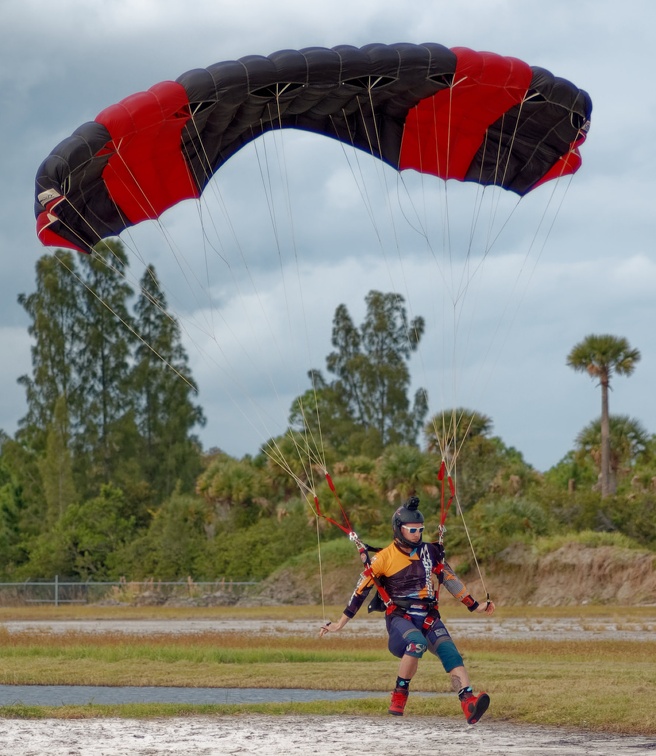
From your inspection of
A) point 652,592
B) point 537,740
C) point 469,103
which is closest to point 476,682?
point 537,740

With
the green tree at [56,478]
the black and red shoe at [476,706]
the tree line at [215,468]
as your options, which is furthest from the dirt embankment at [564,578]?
the black and red shoe at [476,706]

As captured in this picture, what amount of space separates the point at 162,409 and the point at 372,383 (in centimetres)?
1480

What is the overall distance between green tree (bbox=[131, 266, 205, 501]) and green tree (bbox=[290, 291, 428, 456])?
8.40 metres

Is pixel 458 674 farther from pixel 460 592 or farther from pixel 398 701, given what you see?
pixel 460 592

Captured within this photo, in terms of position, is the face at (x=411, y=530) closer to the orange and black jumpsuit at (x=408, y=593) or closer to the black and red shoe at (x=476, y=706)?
the orange and black jumpsuit at (x=408, y=593)

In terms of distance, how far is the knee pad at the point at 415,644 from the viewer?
10742 mm

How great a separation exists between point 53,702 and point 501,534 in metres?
36.2

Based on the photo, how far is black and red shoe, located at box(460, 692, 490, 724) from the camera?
1026cm

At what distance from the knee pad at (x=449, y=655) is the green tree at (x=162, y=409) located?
218 feet

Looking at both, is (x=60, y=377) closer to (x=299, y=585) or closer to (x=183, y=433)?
(x=183, y=433)

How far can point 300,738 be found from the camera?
10.3m

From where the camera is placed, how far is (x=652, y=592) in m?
43.2

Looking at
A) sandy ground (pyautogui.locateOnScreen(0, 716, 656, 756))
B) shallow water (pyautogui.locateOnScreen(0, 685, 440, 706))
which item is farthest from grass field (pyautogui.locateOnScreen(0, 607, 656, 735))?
sandy ground (pyautogui.locateOnScreen(0, 716, 656, 756))

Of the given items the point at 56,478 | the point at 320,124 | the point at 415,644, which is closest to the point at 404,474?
the point at 56,478
